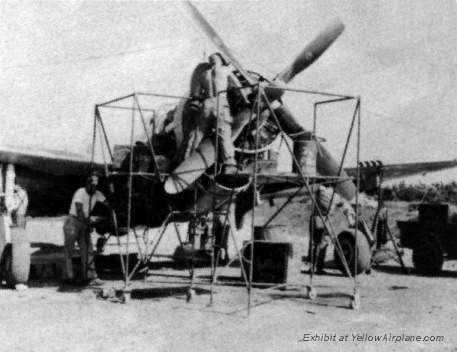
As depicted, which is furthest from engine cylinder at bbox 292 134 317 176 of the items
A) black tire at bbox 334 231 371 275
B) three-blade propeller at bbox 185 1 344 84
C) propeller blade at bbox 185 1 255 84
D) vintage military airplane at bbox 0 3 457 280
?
black tire at bbox 334 231 371 275

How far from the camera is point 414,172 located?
63.7ft

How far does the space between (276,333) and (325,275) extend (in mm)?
7793

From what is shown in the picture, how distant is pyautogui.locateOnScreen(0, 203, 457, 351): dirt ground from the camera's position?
23.6ft

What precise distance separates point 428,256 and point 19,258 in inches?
437

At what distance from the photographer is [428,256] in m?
16.1

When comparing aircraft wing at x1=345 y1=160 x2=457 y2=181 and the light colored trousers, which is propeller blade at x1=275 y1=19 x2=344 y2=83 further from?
aircraft wing at x1=345 y1=160 x2=457 y2=181

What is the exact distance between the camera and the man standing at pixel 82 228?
12055mm

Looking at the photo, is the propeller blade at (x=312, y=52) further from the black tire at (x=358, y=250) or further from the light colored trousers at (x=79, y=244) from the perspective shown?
the light colored trousers at (x=79, y=244)

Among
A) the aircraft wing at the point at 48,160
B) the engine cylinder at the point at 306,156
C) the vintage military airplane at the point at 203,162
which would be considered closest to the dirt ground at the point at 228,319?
the vintage military airplane at the point at 203,162

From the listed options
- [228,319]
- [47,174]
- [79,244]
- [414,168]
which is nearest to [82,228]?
[79,244]

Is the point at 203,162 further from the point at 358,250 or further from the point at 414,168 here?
the point at 414,168

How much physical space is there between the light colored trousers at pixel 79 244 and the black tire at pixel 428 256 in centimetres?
928

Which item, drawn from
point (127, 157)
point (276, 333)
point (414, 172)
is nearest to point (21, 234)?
point (127, 157)

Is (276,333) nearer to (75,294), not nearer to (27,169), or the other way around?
(75,294)
